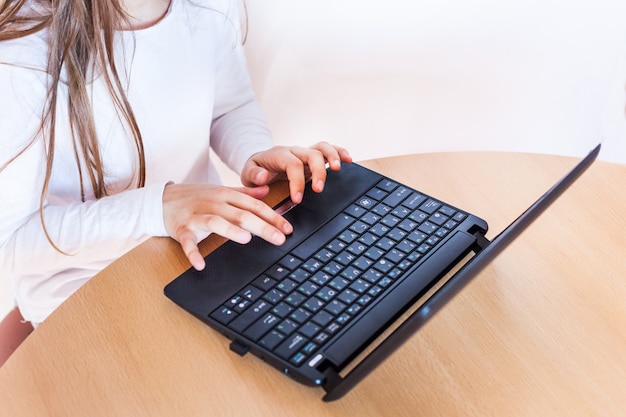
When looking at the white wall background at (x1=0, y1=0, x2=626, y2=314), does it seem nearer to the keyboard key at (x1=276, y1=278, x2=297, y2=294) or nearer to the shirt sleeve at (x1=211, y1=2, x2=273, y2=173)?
the shirt sleeve at (x1=211, y1=2, x2=273, y2=173)

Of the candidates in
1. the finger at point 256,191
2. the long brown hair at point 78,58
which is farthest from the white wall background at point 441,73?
the finger at point 256,191

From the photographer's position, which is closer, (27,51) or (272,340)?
(272,340)

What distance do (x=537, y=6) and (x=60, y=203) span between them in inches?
30.9

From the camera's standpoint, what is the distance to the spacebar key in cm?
68

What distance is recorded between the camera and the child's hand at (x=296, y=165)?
77cm

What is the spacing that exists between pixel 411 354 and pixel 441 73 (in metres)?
0.71

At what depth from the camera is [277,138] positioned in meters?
1.28

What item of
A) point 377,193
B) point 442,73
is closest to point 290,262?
point 377,193

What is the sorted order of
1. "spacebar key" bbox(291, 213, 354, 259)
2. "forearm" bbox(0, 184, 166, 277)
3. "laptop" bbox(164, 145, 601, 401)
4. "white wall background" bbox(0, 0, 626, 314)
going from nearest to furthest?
"laptop" bbox(164, 145, 601, 401) < "spacebar key" bbox(291, 213, 354, 259) < "forearm" bbox(0, 184, 166, 277) < "white wall background" bbox(0, 0, 626, 314)

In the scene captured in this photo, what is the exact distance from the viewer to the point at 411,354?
0.62 m

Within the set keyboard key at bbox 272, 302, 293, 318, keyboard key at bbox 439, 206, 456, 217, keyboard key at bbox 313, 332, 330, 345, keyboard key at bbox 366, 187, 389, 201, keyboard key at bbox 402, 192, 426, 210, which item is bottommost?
keyboard key at bbox 272, 302, 293, 318

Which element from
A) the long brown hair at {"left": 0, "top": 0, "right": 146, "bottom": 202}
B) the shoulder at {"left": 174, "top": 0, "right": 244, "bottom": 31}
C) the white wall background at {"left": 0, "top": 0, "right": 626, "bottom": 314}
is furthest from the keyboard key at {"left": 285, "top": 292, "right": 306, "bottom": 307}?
the white wall background at {"left": 0, "top": 0, "right": 626, "bottom": 314}

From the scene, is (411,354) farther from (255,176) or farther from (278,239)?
(255,176)

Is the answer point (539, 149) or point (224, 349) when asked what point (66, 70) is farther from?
point (539, 149)
